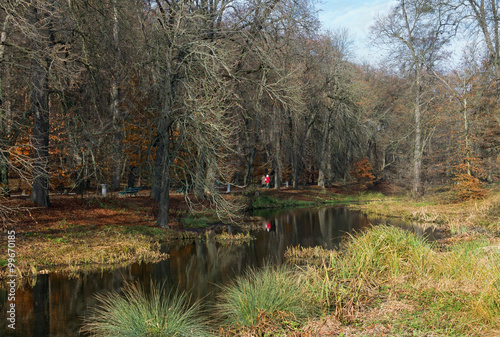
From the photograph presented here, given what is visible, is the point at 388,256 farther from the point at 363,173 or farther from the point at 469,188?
the point at 363,173

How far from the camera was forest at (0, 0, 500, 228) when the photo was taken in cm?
1244

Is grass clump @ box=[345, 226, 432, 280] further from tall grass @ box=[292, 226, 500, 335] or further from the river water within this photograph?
the river water

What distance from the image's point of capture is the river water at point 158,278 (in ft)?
24.8

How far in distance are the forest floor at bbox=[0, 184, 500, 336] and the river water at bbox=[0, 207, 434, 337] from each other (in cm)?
77

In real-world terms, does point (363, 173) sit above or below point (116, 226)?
above

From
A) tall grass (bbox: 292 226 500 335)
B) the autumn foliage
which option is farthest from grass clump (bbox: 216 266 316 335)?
the autumn foliage

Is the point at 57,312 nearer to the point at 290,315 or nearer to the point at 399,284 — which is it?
the point at 290,315

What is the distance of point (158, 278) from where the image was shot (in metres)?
10.2

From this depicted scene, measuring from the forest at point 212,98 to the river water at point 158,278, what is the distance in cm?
166

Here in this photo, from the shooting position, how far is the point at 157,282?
32.3ft

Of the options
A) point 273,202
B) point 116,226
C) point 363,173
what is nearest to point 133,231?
point 116,226

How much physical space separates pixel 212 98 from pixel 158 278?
562 centimetres

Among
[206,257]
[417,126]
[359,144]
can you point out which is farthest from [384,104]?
[206,257]

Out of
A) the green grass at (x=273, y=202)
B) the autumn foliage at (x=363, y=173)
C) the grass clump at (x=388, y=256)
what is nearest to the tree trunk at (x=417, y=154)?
the green grass at (x=273, y=202)
